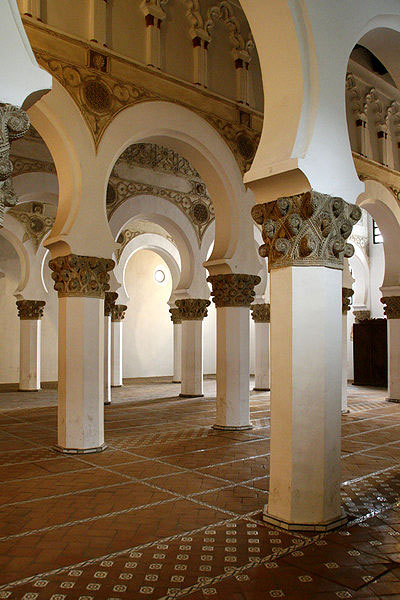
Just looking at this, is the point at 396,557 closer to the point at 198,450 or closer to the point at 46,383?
the point at 198,450

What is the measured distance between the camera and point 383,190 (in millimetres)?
11828

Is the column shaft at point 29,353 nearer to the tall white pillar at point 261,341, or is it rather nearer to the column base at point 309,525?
the tall white pillar at point 261,341

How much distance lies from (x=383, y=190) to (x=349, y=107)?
1.90m

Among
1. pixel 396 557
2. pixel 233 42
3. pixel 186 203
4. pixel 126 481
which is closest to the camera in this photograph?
pixel 396 557

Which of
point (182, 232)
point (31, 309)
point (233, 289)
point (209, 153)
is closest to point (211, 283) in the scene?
point (233, 289)

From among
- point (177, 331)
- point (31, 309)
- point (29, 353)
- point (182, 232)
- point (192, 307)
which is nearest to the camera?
point (192, 307)

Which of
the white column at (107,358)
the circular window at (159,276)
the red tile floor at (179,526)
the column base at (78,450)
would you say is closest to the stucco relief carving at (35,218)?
the white column at (107,358)

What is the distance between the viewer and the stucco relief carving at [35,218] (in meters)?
14.4

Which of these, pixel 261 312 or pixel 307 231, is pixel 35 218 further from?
pixel 307 231

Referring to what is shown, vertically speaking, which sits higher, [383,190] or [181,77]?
[181,77]

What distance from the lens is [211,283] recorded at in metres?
8.84

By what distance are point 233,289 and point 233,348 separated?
36.7 inches

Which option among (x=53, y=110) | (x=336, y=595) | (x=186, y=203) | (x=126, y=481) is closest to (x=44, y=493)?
(x=126, y=481)

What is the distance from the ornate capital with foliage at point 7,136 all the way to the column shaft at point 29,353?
1308 cm
